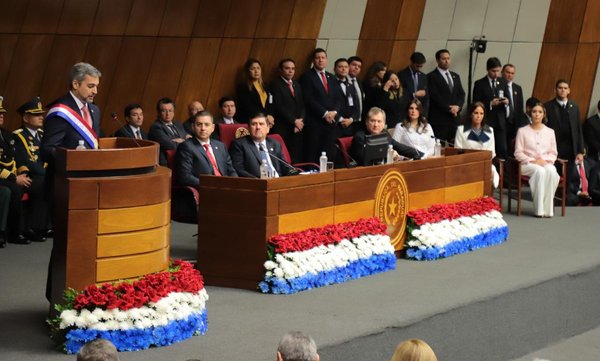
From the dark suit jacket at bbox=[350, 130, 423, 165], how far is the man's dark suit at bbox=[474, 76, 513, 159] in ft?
12.1

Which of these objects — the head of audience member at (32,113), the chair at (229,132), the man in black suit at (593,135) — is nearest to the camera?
the head of audience member at (32,113)

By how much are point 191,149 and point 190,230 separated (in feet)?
5.40

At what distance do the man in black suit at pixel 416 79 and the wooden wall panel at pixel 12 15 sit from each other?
5030 mm

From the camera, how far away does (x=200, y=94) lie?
11953 mm

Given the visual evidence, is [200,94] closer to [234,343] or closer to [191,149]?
[191,149]

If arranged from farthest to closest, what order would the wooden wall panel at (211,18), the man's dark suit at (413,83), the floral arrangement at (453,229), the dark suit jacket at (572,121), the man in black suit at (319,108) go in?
the man's dark suit at (413,83) < the dark suit jacket at (572,121) < the man in black suit at (319,108) < the wooden wall panel at (211,18) < the floral arrangement at (453,229)

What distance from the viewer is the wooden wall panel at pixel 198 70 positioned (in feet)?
38.7

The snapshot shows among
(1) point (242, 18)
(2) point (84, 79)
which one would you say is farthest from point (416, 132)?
(2) point (84, 79)

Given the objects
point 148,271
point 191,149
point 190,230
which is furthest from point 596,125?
point 148,271

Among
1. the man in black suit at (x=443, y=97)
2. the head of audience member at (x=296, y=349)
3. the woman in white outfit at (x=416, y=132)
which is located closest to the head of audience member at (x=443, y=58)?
the man in black suit at (x=443, y=97)

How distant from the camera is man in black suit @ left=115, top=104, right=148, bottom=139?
10.1 meters

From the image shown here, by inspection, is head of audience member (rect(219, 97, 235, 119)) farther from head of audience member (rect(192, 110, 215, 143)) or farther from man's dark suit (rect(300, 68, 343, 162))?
head of audience member (rect(192, 110, 215, 143))

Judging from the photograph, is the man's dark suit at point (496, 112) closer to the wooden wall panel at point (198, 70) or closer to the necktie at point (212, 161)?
the wooden wall panel at point (198, 70)

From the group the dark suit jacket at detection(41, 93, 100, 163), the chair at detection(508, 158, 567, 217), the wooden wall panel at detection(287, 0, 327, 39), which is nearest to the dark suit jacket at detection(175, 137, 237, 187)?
the dark suit jacket at detection(41, 93, 100, 163)
